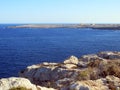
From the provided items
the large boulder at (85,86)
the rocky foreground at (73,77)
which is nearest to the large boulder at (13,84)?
the rocky foreground at (73,77)

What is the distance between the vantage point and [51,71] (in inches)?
1188

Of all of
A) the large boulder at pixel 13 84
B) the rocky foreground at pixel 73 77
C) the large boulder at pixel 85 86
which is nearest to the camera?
the large boulder at pixel 13 84

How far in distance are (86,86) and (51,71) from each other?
14803 mm

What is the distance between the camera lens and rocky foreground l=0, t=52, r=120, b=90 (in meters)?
14.0

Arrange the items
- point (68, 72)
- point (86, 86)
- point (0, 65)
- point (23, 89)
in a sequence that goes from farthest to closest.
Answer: point (0, 65) < point (68, 72) < point (86, 86) < point (23, 89)

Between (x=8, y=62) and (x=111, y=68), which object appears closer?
(x=111, y=68)

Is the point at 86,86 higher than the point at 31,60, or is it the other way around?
the point at 86,86

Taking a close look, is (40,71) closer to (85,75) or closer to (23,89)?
(85,75)

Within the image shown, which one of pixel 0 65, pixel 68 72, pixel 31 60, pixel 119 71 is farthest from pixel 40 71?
pixel 31 60

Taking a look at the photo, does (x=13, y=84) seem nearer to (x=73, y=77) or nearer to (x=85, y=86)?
(x=85, y=86)

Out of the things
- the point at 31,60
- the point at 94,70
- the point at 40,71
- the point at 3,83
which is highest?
the point at 3,83

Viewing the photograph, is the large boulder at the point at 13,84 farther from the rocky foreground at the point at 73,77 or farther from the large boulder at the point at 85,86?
the large boulder at the point at 85,86

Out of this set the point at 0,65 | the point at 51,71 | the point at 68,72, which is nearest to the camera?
the point at 68,72

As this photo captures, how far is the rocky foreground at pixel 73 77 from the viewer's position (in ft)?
46.0
